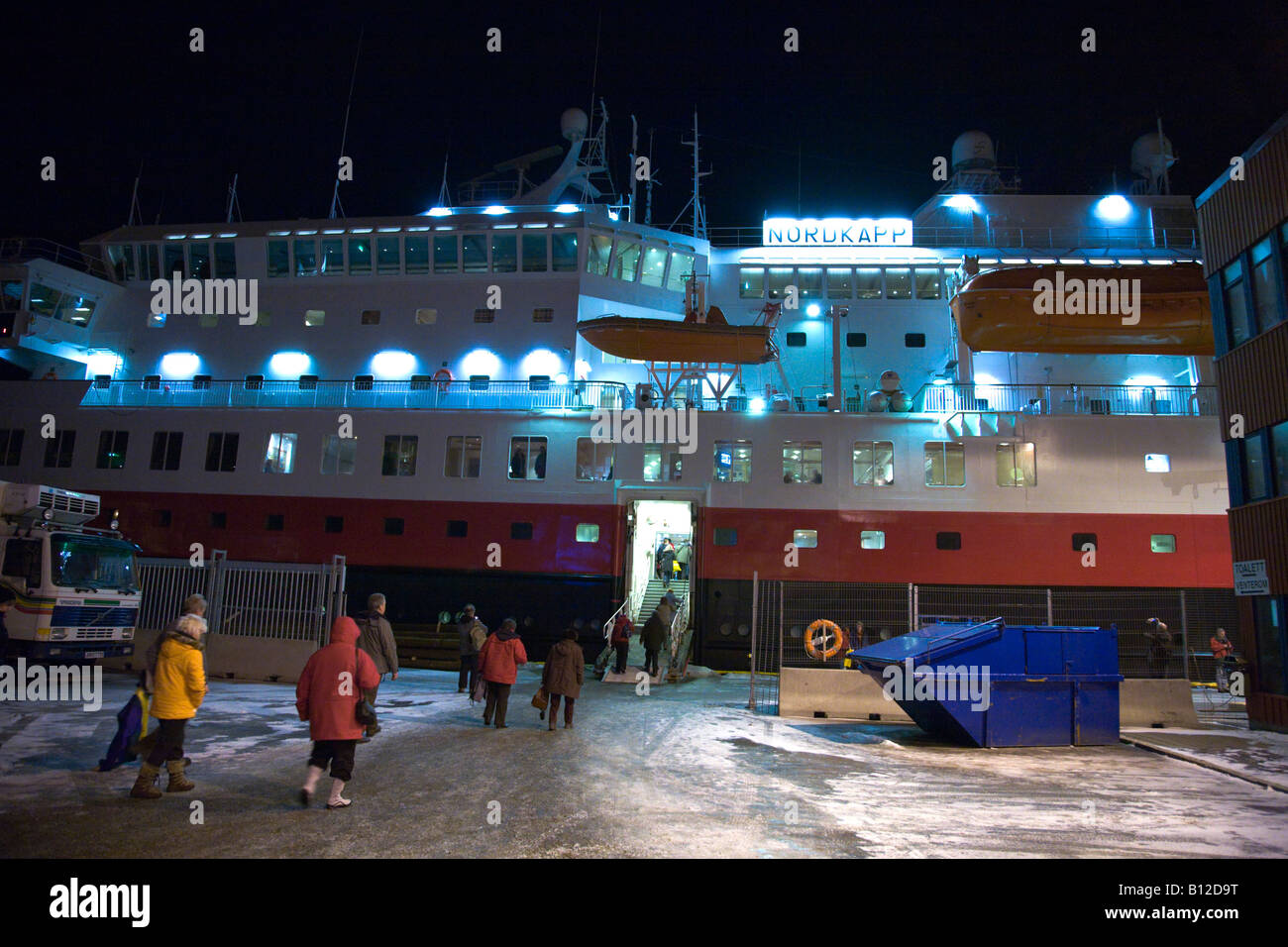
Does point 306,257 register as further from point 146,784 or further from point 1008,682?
point 1008,682

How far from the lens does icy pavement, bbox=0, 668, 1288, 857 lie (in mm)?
5301

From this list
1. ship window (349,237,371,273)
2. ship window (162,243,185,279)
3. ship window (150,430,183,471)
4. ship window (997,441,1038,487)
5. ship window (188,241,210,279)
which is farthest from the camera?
ship window (162,243,185,279)

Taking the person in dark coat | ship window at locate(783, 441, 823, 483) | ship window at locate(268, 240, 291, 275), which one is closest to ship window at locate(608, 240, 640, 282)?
ship window at locate(783, 441, 823, 483)

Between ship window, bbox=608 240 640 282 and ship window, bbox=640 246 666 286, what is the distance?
11.9 inches

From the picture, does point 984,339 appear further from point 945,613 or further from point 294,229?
point 294,229

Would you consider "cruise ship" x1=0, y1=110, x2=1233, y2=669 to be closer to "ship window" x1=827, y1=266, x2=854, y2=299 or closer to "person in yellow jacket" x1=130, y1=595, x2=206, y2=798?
"ship window" x1=827, y1=266, x2=854, y2=299

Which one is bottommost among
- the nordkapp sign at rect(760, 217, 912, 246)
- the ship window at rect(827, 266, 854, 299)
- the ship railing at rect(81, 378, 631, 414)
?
the ship railing at rect(81, 378, 631, 414)

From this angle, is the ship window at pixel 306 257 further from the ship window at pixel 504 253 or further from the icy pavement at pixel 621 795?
the icy pavement at pixel 621 795

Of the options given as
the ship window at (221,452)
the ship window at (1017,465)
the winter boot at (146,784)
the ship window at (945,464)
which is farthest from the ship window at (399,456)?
the ship window at (1017,465)

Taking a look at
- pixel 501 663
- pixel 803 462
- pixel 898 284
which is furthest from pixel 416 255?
pixel 501 663

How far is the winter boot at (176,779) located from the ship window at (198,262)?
A: 77.4 feet

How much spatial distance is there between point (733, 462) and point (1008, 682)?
11.3 m

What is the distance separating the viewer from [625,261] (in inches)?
955

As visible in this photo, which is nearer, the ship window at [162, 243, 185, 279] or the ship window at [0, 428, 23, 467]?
→ the ship window at [0, 428, 23, 467]
